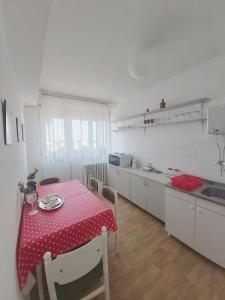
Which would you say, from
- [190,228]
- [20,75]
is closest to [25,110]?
[20,75]

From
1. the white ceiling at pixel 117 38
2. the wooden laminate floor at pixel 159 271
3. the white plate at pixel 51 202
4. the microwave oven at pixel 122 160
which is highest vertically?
the white ceiling at pixel 117 38

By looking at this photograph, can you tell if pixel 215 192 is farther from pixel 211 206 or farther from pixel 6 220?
pixel 6 220

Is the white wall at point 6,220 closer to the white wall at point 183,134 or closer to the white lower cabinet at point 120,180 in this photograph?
the white lower cabinet at point 120,180

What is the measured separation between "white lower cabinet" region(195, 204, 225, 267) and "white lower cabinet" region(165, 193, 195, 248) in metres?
0.07

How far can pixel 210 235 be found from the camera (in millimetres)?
1681

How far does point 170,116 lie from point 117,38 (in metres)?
1.66

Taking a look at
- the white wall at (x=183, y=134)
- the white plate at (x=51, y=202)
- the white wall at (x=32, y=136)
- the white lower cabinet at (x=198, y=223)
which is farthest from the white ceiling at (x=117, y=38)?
the white lower cabinet at (x=198, y=223)

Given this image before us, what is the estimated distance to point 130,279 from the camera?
1.58 m

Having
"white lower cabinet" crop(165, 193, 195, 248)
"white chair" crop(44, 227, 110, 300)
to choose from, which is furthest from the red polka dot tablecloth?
"white lower cabinet" crop(165, 193, 195, 248)

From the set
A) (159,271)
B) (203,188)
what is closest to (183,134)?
(203,188)

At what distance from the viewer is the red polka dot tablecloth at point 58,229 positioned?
3.56ft

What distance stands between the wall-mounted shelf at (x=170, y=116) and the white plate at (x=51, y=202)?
2.26m

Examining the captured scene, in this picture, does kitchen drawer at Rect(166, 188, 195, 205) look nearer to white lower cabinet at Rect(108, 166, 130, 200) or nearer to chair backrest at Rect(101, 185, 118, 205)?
chair backrest at Rect(101, 185, 118, 205)

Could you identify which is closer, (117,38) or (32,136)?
(117,38)
